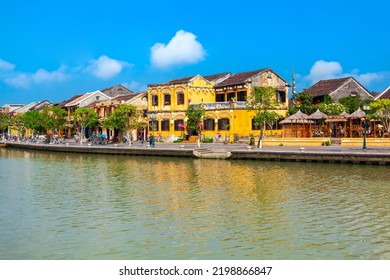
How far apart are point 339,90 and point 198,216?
5506 cm

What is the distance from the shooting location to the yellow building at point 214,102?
194 feet

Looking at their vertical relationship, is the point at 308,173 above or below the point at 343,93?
below

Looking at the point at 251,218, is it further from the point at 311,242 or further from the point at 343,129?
the point at 343,129

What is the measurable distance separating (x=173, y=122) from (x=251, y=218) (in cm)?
4789

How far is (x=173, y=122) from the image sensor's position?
65938 mm

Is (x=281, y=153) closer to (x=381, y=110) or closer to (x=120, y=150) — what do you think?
(x=381, y=110)

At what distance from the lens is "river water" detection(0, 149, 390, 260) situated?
14.4 meters

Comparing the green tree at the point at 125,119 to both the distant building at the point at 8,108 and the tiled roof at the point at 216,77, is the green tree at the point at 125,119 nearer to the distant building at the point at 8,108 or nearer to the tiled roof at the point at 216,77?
the tiled roof at the point at 216,77

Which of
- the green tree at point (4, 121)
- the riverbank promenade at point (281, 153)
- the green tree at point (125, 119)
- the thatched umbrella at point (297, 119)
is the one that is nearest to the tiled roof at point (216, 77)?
the green tree at point (125, 119)

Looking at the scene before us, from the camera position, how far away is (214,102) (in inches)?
2457

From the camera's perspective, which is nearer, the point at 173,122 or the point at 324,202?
the point at 324,202

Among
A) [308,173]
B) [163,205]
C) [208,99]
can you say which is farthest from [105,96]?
[163,205]

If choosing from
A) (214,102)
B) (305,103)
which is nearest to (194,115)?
(214,102)

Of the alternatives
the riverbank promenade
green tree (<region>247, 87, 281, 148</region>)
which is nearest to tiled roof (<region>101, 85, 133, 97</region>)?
the riverbank promenade
